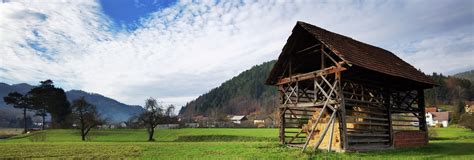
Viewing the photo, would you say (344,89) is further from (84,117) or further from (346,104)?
(84,117)

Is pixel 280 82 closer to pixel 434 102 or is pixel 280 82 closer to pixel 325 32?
pixel 325 32

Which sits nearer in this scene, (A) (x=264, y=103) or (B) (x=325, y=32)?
(B) (x=325, y=32)

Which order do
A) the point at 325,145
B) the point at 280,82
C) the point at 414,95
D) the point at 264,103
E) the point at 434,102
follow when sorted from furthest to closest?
the point at 264,103 < the point at 434,102 < the point at 414,95 < the point at 280,82 < the point at 325,145

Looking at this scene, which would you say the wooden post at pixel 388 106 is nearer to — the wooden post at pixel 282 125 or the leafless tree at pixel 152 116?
the wooden post at pixel 282 125

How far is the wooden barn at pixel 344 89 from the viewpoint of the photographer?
2072 centimetres

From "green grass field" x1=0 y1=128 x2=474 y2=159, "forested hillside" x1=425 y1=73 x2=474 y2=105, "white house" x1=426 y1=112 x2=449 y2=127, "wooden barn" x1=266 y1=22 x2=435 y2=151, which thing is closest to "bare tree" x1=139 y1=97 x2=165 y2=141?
"green grass field" x1=0 y1=128 x2=474 y2=159

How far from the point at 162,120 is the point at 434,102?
119 meters

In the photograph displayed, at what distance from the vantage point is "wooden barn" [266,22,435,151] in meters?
20.7

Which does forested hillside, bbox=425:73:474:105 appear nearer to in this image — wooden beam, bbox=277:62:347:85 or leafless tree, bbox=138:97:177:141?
leafless tree, bbox=138:97:177:141

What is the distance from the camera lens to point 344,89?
2469cm

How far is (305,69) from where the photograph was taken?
1061 inches

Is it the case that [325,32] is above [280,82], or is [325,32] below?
above

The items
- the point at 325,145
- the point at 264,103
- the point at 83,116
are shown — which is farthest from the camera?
the point at 264,103

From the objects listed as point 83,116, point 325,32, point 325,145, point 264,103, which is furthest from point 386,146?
point 264,103
